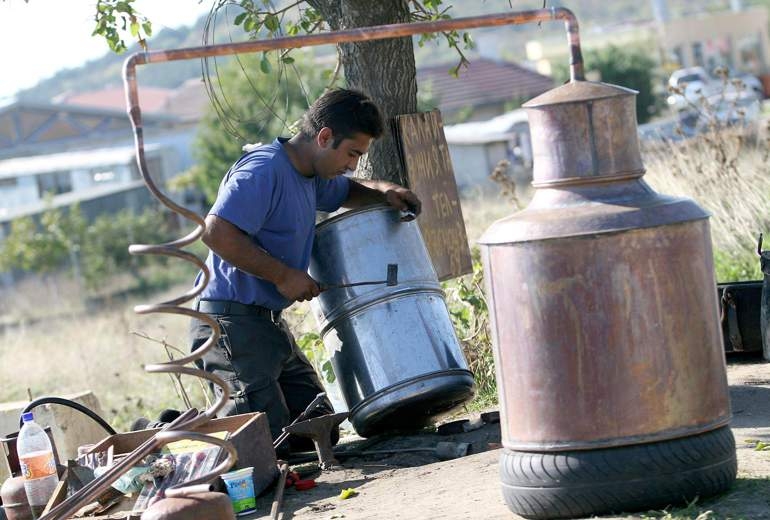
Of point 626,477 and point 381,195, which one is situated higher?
point 381,195

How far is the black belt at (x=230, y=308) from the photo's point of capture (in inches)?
234

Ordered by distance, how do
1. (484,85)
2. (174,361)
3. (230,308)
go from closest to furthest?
(174,361)
(230,308)
(484,85)

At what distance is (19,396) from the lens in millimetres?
13742

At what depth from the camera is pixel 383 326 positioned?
6004 mm

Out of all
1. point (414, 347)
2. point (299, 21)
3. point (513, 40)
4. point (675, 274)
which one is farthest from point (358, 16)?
point (513, 40)

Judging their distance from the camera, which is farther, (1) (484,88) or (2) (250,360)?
(1) (484,88)

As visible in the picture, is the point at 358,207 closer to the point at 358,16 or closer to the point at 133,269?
the point at 358,16

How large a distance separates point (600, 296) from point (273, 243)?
216 cm

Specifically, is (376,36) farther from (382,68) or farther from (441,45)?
(441,45)

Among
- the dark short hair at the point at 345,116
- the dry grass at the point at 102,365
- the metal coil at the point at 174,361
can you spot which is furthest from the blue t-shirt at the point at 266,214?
the dry grass at the point at 102,365

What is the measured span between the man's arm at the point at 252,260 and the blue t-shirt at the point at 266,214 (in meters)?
0.06

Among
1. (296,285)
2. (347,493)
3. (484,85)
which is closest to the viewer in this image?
(347,493)

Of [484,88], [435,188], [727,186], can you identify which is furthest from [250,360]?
[484,88]

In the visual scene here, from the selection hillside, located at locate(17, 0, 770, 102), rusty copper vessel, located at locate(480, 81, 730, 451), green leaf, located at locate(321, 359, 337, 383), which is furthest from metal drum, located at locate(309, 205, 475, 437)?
hillside, located at locate(17, 0, 770, 102)
